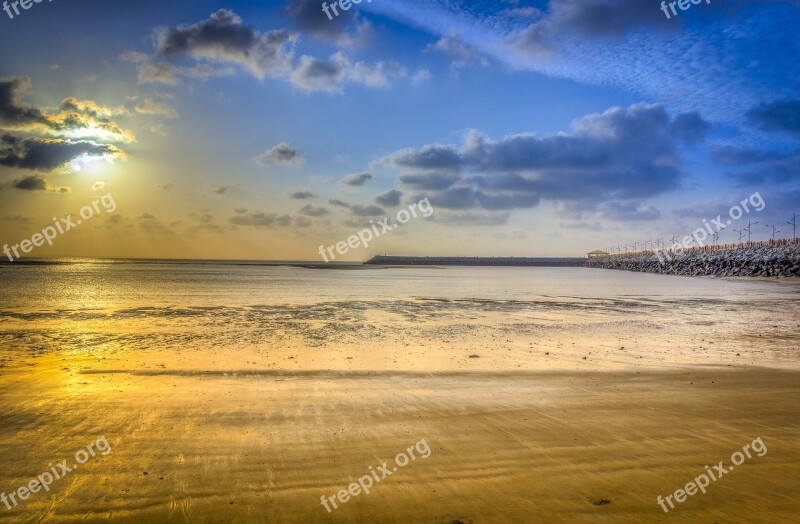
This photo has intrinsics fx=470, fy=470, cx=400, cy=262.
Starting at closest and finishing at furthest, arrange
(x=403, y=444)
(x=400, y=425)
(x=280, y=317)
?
(x=403, y=444)
(x=400, y=425)
(x=280, y=317)

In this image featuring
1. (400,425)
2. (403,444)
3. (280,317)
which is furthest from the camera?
(280,317)

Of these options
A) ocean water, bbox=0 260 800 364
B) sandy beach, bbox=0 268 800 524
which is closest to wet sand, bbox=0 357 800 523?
sandy beach, bbox=0 268 800 524

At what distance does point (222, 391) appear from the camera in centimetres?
935

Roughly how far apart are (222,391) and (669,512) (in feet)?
25.4

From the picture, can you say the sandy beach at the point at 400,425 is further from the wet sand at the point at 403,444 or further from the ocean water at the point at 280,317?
the ocean water at the point at 280,317

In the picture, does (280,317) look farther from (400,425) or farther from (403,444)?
(403,444)

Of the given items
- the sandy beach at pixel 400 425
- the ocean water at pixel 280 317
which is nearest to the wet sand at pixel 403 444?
the sandy beach at pixel 400 425

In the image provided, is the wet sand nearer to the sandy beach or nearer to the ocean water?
the sandy beach

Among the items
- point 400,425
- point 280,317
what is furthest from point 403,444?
point 280,317

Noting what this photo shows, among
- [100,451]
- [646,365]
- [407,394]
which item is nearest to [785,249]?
[646,365]

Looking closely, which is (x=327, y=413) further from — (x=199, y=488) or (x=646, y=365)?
(x=646, y=365)

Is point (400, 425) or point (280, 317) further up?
point (280, 317)

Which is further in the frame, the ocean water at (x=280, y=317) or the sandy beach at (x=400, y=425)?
the ocean water at (x=280, y=317)

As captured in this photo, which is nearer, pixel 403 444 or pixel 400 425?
pixel 403 444
